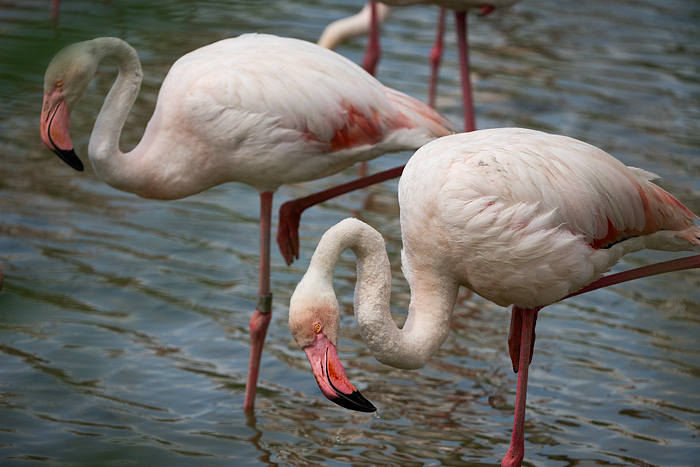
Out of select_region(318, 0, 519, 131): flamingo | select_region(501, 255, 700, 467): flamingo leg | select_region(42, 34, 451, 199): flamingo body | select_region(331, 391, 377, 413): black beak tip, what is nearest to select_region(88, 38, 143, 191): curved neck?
select_region(42, 34, 451, 199): flamingo body

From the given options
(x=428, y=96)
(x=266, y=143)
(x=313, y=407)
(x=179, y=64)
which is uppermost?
(x=179, y=64)

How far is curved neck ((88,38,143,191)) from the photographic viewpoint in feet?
14.4

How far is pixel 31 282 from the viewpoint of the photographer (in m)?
5.52

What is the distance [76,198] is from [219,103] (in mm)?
2960

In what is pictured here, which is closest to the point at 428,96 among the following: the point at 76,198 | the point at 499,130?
the point at 76,198

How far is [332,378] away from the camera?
3275 mm

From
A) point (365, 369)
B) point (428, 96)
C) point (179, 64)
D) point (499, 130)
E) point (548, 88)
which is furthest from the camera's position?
point (548, 88)

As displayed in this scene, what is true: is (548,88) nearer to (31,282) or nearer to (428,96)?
(428,96)

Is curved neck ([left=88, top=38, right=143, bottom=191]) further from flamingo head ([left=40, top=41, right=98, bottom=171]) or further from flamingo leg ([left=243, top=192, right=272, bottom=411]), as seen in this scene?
flamingo leg ([left=243, top=192, right=272, bottom=411])

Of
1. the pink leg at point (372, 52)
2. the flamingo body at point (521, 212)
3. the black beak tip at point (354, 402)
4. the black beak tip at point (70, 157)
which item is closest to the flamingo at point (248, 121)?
the black beak tip at point (70, 157)

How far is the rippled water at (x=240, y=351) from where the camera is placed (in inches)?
166

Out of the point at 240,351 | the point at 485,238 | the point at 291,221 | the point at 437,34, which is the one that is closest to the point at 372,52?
the point at 437,34

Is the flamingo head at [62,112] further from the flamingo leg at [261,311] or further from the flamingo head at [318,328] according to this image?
the flamingo head at [318,328]

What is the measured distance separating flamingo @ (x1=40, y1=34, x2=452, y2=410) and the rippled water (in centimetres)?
32
